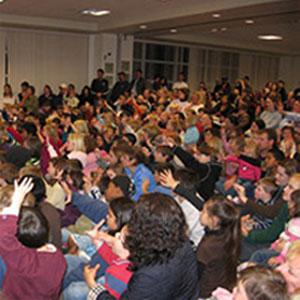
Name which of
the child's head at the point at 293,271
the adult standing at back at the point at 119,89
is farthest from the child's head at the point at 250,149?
the adult standing at back at the point at 119,89

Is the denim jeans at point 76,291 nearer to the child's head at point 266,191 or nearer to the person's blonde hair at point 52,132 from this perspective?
the child's head at point 266,191

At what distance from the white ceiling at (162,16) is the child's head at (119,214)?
4.90 meters

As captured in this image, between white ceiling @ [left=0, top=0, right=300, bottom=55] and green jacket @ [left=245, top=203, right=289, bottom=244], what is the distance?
417cm

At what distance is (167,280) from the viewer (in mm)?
1783

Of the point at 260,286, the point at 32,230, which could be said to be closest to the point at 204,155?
the point at 32,230

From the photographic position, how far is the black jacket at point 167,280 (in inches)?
69.3

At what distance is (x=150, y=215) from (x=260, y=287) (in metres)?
0.50

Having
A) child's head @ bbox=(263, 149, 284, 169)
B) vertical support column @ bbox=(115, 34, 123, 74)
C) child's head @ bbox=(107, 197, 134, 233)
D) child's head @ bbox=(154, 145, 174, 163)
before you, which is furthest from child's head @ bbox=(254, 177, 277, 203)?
vertical support column @ bbox=(115, 34, 123, 74)

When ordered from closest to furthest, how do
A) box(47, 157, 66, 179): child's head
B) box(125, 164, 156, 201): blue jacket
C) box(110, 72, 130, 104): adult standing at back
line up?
box(47, 157, 66, 179): child's head < box(125, 164, 156, 201): blue jacket < box(110, 72, 130, 104): adult standing at back

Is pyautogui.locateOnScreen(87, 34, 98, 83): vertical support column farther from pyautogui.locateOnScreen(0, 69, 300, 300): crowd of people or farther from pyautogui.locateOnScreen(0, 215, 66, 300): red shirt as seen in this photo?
pyautogui.locateOnScreen(0, 215, 66, 300): red shirt

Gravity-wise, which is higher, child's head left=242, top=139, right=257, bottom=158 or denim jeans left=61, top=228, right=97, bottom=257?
child's head left=242, top=139, right=257, bottom=158

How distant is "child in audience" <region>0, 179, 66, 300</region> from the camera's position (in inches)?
82.9

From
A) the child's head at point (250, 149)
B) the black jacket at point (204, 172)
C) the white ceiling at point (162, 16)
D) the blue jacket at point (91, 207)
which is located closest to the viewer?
the blue jacket at point (91, 207)

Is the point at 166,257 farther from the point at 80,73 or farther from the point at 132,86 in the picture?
the point at 80,73
